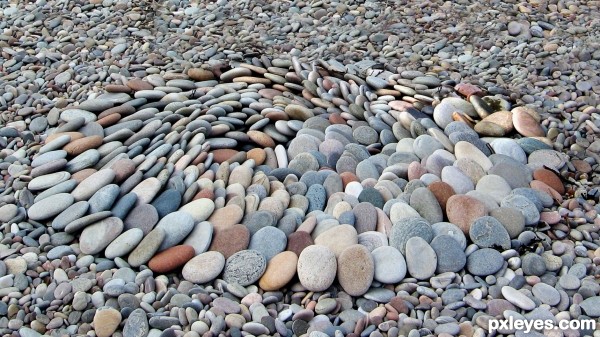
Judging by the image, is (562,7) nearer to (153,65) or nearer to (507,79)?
(507,79)

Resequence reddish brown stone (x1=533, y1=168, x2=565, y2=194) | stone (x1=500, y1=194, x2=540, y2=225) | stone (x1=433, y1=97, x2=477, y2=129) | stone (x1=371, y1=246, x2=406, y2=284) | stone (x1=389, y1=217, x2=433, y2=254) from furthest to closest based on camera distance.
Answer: stone (x1=433, y1=97, x2=477, y2=129)
reddish brown stone (x1=533, y1=168, x2=565, y2=194)
stone (x1=500, y1=194, x2=540, y2=225)
stone (x1=389, y1=217, x2=433, y2=254)
stone (x1=371, y1=246, x2=406, y2=284)

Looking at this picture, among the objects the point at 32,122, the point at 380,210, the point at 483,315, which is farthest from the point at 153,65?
the point at 483,315

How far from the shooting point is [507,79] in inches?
125

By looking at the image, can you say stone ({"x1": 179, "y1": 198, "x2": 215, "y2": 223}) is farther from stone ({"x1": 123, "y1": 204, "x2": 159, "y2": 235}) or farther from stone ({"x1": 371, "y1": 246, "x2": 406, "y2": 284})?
stone ({"x1": 371, "y1": 246, "x2": 406, "y2": 284})

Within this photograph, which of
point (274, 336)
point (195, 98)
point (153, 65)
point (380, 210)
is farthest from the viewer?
point (153, 65)

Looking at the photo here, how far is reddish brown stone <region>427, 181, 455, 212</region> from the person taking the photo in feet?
8.01

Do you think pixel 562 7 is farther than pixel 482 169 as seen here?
Yes

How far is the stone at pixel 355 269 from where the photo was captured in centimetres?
211

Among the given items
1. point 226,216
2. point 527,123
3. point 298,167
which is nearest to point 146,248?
point 226,216

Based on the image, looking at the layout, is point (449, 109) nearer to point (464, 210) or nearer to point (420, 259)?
point (464, 210)

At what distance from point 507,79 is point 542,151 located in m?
0.60

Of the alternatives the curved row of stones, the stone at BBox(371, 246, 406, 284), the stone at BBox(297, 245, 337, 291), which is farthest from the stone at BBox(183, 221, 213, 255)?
the stone at BBox(371, 246, 406, 284)

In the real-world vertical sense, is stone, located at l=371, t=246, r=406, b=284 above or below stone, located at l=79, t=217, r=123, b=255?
below

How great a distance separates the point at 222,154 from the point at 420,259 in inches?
40.1
